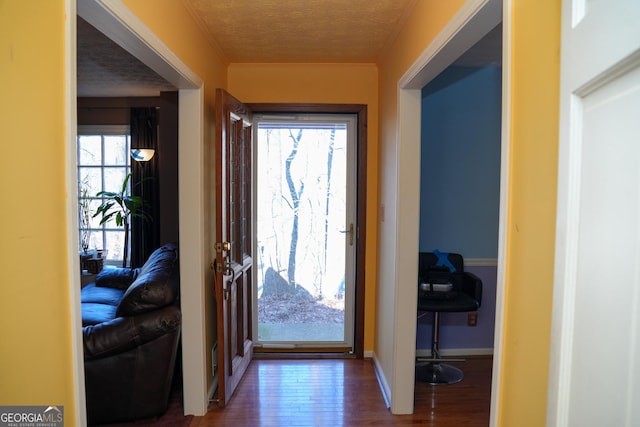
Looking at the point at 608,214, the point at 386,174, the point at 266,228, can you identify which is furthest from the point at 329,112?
the point at 608,214

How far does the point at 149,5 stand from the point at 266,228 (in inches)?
91.0

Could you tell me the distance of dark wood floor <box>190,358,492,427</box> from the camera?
2.47 meters

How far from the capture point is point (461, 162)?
10.8 feet

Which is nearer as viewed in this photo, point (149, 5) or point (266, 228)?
point (149, 5)

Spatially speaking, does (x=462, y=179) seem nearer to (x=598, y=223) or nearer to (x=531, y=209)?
(x=531, y=209)

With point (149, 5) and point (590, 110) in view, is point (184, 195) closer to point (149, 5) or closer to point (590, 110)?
point (149, 5)

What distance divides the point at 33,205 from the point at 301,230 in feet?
9.09

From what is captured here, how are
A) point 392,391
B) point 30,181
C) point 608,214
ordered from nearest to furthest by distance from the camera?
point 608,214, point 30,181, point 392,391

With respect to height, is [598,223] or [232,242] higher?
[598,223]

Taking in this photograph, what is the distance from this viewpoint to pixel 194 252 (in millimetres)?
2400

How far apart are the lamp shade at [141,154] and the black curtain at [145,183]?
74 millimetres

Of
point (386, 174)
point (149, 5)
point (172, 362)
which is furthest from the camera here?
point (386, 174)

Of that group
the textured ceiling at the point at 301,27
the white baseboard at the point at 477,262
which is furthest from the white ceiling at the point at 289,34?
the white baseboard at the point at 477,262

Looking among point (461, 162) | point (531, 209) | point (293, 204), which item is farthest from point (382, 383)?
point (531, 209)
